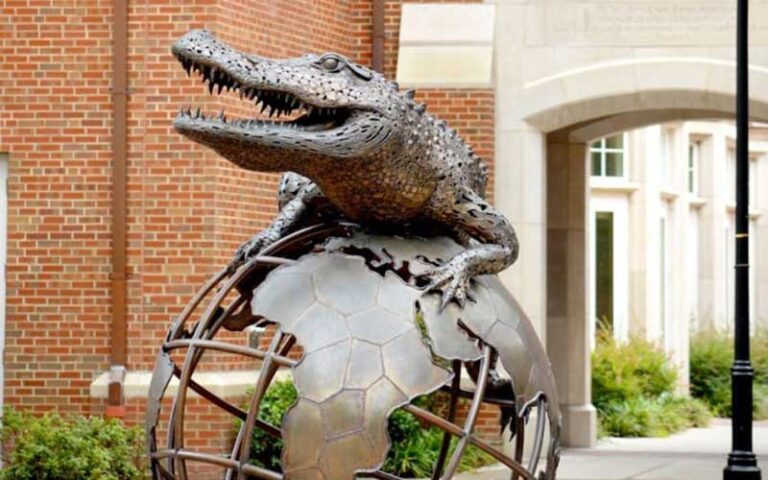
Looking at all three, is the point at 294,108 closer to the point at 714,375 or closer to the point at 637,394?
the point at 637,394

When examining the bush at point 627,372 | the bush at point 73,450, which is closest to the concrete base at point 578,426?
the bush at point 627,372

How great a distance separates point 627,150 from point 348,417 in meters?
25.1

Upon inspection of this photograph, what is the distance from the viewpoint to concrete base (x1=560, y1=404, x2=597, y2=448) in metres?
22.8

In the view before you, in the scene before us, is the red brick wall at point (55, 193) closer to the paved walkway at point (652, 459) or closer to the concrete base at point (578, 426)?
the paved walkway at point (652, 459)

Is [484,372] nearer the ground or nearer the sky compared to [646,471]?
nearer the sky

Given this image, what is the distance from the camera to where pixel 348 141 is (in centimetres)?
807

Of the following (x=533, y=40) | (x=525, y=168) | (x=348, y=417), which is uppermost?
(x=533, y=40)

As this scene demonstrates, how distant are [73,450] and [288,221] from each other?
25.0ft

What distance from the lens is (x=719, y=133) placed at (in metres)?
37.0

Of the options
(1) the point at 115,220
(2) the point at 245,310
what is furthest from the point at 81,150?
(2) the point at 245,310

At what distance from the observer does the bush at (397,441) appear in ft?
58.0

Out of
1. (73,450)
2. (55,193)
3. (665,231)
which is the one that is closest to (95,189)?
(55,193)

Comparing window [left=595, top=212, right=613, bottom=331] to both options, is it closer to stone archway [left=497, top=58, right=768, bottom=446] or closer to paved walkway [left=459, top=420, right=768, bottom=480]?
paved walkway [left=459, top=420, right=768, bottom=480]

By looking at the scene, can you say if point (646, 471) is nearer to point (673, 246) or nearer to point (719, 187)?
point (673, 246)
